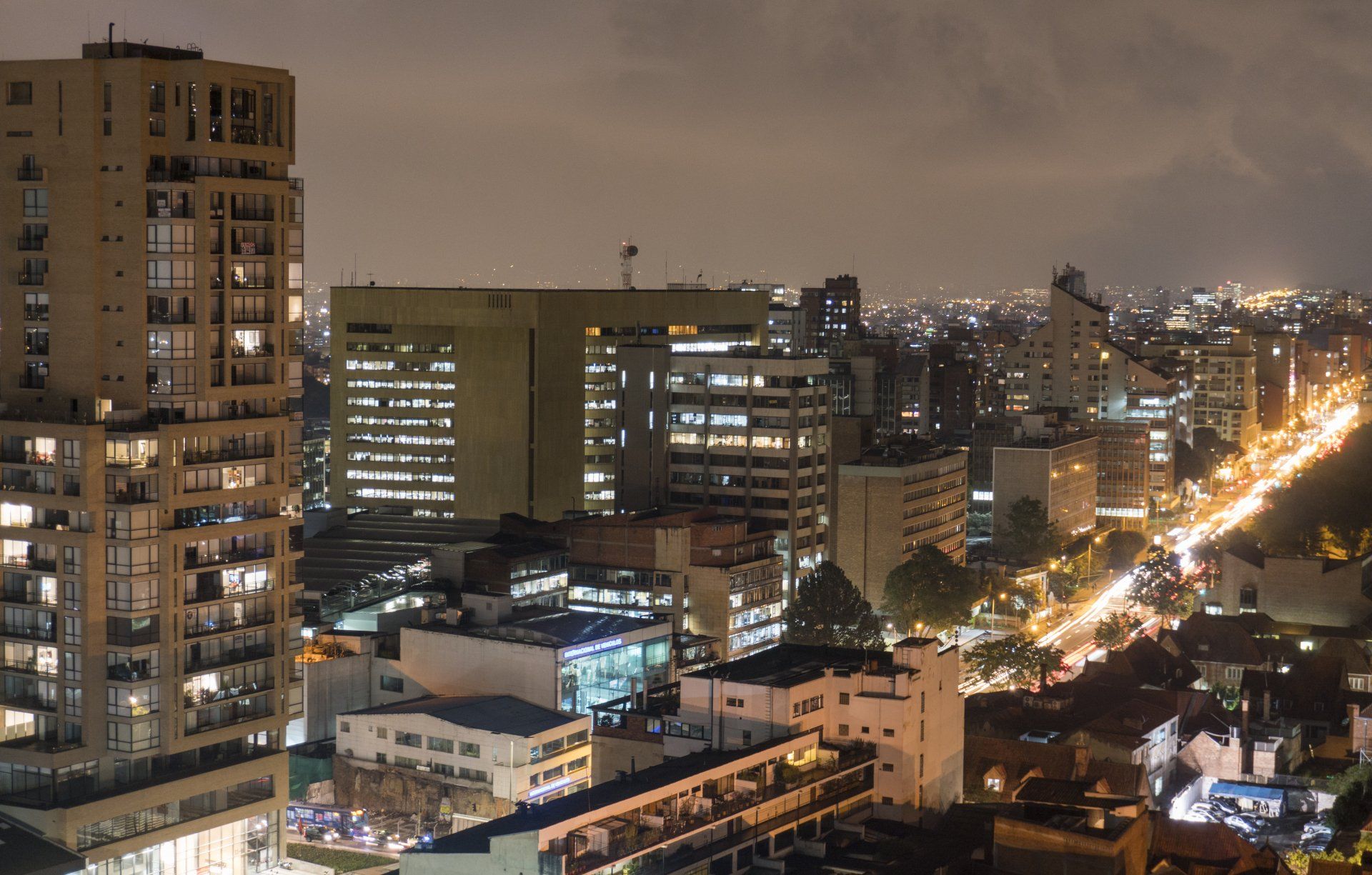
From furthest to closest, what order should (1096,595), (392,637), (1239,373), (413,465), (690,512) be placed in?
1. (1239,373)
2. (413,465)
3. (1096,595)
4. (690,512)
5. (392,637)

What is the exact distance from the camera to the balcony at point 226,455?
28.3 meters

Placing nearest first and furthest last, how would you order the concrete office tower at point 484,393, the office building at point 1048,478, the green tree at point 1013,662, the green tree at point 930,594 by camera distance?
the green tree at point 1013,662
the green tree at point 930,594
the concrete office tower at point 484,393
the office building at point 1048,478

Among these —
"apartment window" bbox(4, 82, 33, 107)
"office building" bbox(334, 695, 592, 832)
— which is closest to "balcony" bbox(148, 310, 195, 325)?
"apartment window" bbox(4, 82, 33, 107)

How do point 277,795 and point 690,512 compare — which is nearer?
point 277,795

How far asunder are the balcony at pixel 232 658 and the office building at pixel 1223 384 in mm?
79961

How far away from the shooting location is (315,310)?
596ft

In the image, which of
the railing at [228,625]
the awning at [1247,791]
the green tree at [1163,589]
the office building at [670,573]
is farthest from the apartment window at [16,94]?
the green tree at [1163,589]

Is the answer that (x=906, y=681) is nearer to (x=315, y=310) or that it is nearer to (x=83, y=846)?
(x=83, y=846)

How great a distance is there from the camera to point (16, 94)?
28188 millimetres

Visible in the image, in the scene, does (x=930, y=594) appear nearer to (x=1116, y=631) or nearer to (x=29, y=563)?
(x=1116, y=631)

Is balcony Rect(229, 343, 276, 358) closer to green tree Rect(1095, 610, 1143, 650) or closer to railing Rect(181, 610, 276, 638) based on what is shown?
railing Rect(181, 610, 276, 638)

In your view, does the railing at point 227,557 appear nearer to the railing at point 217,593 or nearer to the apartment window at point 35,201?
the railing at point 217,593

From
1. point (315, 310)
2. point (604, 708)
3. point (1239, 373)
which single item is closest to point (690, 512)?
point (604, 708)

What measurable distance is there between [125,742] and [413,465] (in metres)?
38.6
